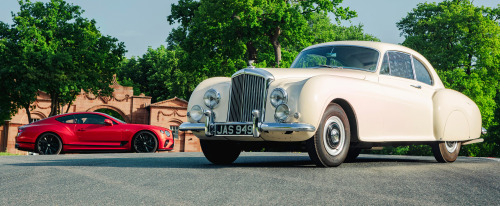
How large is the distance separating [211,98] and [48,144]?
29.9 ft

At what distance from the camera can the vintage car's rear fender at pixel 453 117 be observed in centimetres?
863

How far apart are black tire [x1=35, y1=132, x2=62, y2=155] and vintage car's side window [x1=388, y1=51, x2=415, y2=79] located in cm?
1027

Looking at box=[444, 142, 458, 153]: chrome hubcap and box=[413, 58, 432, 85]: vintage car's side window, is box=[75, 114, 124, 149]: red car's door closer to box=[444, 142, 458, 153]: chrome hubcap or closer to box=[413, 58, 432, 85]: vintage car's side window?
box=[413, 58, 432, 85]: vintage car's side window

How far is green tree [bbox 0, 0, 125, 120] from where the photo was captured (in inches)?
1046

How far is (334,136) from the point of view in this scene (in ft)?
22.5

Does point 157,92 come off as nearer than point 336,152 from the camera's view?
No

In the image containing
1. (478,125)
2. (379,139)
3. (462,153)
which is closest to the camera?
(379,139)

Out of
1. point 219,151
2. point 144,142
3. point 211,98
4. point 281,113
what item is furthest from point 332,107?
point 144,142

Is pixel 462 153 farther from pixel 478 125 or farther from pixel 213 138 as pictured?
pixel 213 138

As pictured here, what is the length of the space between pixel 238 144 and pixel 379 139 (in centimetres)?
201

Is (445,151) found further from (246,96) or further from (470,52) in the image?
(470,52)

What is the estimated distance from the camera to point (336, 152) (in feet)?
22.7

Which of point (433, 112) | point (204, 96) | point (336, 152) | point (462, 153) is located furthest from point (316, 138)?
point (462, 153)

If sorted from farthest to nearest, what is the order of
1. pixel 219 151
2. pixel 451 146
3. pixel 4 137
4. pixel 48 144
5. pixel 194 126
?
pixel 4 137 < pixel 48 144 < pixel 451 146 < pixel 219 151 < pixel 194 126
